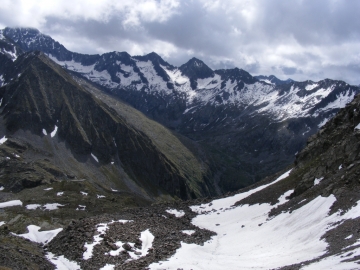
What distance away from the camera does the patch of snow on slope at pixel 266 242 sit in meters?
33.9

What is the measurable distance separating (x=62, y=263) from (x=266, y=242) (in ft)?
77.6

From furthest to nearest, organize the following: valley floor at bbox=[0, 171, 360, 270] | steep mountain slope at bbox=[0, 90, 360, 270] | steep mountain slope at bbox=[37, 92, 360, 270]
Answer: steep mountain slope at bbox=[0, 90, 360, 270]
steep mountain slope at bbox=[37, 92, 360, 270]
valley floor at bbox=[0, 171, 360, 270]

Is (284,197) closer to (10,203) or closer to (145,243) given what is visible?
(145,243)

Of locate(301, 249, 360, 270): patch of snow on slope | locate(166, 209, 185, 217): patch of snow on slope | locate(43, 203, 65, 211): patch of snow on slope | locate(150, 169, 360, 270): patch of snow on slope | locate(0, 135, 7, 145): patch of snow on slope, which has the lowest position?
locate(301, 249, 360, 270): patch of snow on slope

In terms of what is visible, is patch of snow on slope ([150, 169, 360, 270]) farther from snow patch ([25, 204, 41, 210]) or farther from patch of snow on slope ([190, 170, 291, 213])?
snow patch ([25, 204, 41, 210])

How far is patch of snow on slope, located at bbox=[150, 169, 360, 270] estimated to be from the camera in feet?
111

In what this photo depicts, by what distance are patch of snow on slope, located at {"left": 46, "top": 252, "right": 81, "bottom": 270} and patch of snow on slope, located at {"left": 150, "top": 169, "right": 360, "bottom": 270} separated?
8778 millimetres

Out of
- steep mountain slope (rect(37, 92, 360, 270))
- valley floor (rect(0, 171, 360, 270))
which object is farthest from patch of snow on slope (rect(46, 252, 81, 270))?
steep mountain slope (rect(37, 92, 360, 270))

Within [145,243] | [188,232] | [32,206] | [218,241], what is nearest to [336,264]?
[218,241]

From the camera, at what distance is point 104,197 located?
13462 centimetres

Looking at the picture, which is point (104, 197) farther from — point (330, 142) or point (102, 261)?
point (102, 261)

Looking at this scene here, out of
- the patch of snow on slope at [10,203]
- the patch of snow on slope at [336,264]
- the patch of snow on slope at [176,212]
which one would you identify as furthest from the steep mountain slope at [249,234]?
the patch of snow on slope at [10,203]

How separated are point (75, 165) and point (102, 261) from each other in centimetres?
16734

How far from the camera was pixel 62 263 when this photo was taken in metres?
37.9
